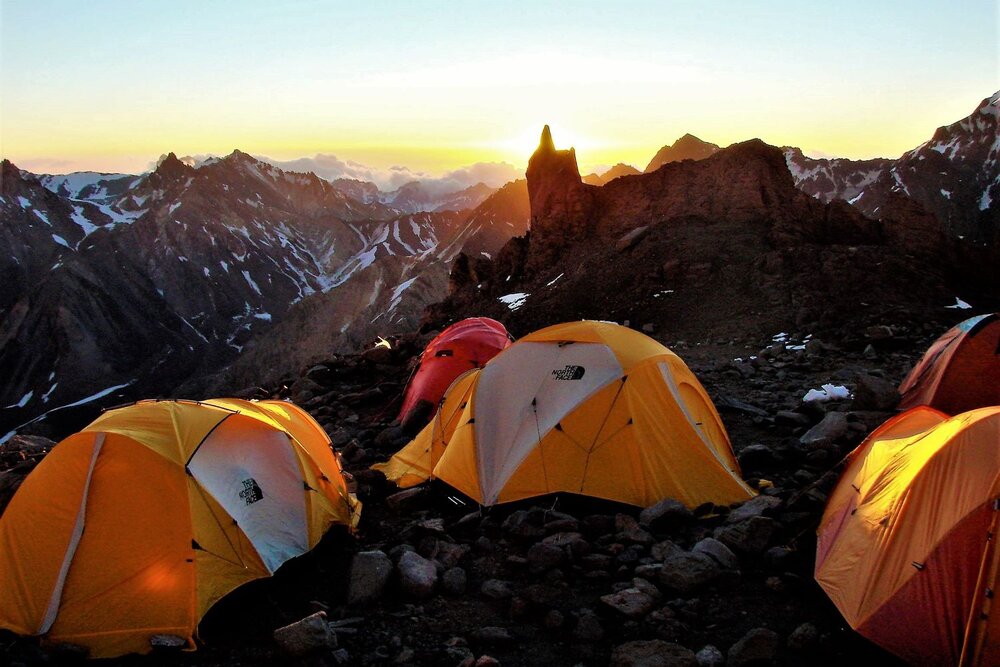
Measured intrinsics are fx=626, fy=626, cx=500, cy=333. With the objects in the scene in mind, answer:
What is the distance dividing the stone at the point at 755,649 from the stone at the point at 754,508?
2248 mm

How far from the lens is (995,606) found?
183 inches

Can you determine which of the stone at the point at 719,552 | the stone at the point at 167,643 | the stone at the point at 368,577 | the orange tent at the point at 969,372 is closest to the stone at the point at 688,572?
the stone at the point at 719,552

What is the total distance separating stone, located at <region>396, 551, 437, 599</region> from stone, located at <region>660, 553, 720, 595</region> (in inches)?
100

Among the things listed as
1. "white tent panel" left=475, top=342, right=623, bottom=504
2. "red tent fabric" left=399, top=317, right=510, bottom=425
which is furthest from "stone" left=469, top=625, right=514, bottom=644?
"red tent fabric" left=399, top=317, right=510, bottom=425

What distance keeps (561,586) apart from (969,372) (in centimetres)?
761

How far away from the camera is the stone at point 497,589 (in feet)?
22.5

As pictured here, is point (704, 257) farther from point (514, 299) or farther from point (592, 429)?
point (592, 429)

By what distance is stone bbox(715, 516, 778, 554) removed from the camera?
23.4 feet

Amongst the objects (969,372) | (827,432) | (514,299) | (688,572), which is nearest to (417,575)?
(688,572)

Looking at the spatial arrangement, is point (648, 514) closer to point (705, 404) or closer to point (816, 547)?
point (816, 547)

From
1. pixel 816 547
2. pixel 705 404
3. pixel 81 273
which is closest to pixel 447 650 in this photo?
pixel 816 547

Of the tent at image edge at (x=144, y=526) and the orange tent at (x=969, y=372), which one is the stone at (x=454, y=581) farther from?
the orange tent at (x=969, y=372)

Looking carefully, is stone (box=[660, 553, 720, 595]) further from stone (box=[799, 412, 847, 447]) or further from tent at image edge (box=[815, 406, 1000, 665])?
stone (box=[799, 412, 847, 447])

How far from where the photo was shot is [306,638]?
19.4ft
